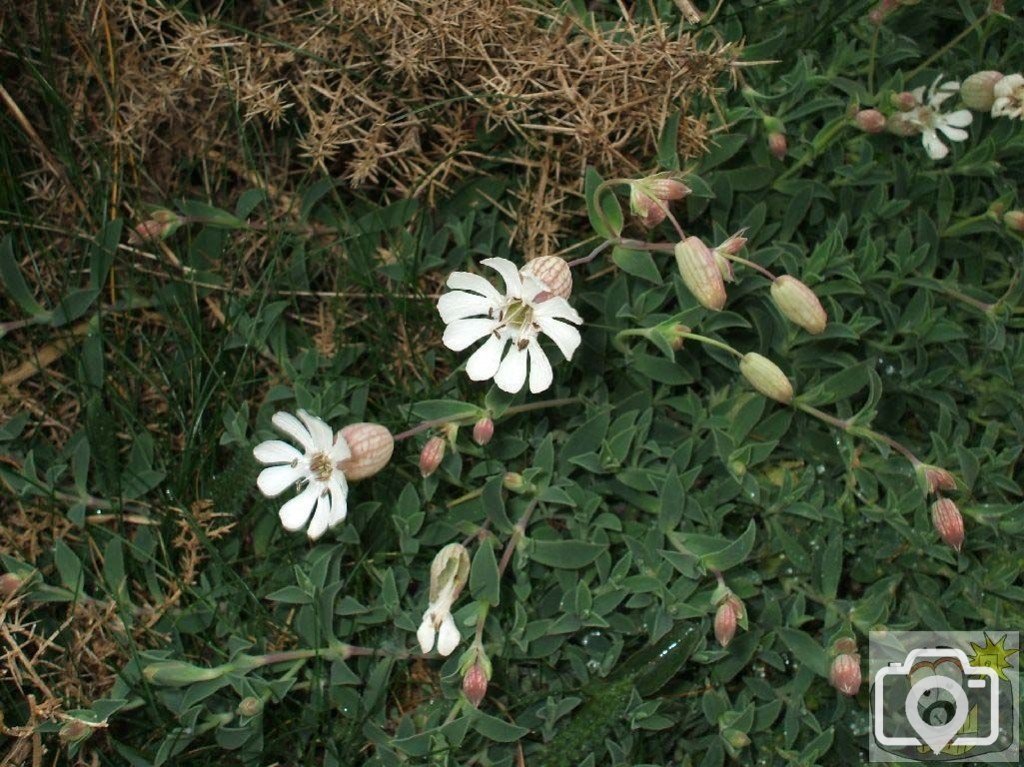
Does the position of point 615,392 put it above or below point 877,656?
above

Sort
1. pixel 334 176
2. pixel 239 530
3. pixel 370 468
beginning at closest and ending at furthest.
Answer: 1. pixel 370 468
2. pixel 239 530
3. pixel 334 176

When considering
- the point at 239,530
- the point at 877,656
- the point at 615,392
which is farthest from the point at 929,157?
the point at 239,530

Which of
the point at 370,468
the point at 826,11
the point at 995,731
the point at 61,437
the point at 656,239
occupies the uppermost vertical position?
the point at 826,11

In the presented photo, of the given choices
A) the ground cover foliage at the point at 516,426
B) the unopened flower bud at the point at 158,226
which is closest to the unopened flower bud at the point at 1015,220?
the ground cover foliage at the point at 516,426

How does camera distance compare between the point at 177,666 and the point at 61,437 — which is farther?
the point at 61,437

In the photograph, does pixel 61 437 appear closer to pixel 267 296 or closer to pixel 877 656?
pixel 267 296

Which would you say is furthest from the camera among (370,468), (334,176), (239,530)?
(334,176)

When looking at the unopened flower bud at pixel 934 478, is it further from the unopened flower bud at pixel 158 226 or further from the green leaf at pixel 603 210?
the unopened flower bud at pixel 158 226

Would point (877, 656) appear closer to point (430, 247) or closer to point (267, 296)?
point (430, 247)
